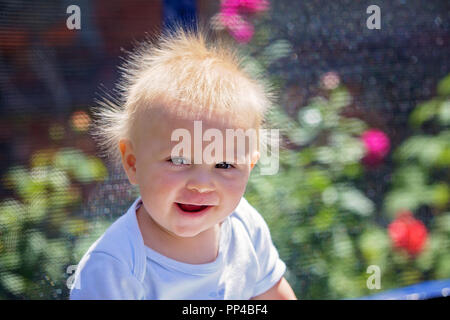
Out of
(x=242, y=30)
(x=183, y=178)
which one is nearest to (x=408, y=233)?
(x=242, y=30)

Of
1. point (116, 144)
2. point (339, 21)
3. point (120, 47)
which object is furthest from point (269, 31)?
point (116, 144)

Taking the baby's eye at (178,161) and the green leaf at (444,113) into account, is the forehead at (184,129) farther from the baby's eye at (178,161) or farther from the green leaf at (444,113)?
the green leaf at (444,113)

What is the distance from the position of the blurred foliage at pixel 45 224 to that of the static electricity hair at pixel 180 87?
12cm

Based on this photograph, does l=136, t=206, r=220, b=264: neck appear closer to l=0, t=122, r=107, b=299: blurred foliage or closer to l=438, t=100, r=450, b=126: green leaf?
l=0, t=122, r=107, b=299: blurred foliage

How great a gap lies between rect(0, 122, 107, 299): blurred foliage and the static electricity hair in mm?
120

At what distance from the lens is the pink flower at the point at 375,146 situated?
1560 millimetres

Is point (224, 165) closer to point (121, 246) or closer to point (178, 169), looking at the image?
point (178, 169)

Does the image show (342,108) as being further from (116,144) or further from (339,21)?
(116,144)

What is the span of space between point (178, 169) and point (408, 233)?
2.70 feet

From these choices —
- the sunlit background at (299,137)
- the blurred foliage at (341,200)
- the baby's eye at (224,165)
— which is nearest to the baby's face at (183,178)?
the baby's eye at (224,165)

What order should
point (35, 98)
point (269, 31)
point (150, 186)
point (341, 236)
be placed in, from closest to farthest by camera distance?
point (150, 186)
point (35, 98)
point (269, 31)
point (341, 236)

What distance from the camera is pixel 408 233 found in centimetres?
160

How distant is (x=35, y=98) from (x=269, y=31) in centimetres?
57

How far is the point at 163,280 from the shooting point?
1129 millimetres
